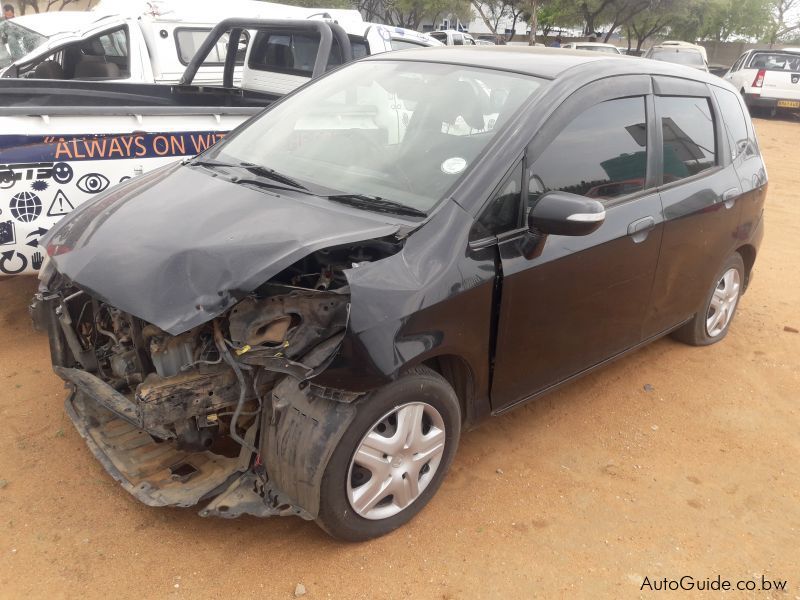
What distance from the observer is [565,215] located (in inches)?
106

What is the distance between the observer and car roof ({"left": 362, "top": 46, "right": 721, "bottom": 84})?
320 centimetres

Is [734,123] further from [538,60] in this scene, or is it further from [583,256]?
[583,256]

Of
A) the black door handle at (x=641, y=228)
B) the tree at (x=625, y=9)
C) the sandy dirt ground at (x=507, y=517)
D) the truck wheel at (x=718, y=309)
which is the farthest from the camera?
the tree at (x=625, y=9)

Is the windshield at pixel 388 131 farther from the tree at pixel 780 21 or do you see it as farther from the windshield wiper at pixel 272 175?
the tree at pixel 780 21

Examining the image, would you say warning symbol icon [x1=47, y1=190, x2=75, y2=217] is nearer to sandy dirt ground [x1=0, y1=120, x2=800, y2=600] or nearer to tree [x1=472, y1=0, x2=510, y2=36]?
sandy dirt ground [x1=0, y1=120, x2=800, y2=600]

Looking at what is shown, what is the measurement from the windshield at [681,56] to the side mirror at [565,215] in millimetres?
17912

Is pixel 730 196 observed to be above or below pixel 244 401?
above

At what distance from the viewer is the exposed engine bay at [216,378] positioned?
95.5 inches

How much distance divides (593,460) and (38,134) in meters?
3.53

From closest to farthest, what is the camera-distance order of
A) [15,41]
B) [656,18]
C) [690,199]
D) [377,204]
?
[377,204] < [690,199] < [15,41] < [656,18]

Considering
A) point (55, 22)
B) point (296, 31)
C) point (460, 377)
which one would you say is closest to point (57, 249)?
point (460, 377)

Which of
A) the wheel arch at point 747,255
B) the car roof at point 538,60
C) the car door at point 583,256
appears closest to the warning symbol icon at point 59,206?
the car roof at point 538,60

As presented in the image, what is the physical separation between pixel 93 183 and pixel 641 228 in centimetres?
317

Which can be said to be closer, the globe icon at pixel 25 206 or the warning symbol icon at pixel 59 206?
the globe icon at pixel 25 206
